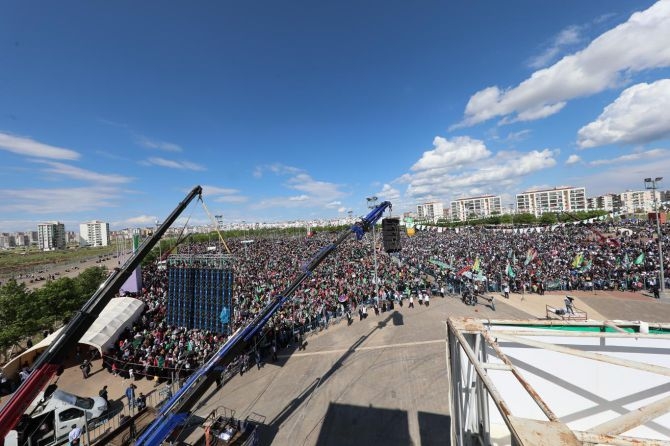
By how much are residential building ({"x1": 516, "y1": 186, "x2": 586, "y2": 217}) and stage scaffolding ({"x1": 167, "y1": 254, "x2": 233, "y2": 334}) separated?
14824cm

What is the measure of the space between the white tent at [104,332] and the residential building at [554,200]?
150m

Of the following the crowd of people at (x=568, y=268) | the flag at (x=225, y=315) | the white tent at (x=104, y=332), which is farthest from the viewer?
the crowd of people at (x=568, y=268)

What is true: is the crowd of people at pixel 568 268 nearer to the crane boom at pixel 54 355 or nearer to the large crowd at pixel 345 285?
the large crowd at pixel 345 285

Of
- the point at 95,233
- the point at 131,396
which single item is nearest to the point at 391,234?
the point at 131,396

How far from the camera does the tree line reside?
675 inches

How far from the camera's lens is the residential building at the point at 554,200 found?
450 feet

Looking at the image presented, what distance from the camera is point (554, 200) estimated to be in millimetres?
141625

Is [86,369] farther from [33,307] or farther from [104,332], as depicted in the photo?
[33,307]

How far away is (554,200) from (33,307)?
17887cm

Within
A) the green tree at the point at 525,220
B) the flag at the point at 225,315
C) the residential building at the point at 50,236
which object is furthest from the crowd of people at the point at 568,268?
the residential building at the point at 50,236

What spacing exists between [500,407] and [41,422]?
15.6 metres

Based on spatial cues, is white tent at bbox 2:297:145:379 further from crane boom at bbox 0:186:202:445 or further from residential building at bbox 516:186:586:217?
→ residential building at bbox 516:186:586:217

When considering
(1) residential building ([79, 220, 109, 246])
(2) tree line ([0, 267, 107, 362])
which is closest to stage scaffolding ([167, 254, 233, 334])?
(2) tree line ([0, 267, 107, 362])

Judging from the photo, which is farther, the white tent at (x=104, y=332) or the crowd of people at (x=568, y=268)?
the crowd of people at (x=568, y=268)
